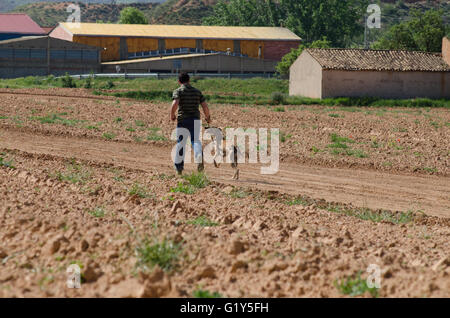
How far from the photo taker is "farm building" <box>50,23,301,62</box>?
71250 millimetres

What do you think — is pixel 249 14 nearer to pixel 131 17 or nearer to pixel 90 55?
pixel 131 17

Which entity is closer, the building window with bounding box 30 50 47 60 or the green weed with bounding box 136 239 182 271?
the green weed with bounding box 136 239 182 271

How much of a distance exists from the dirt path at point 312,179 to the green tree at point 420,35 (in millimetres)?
57900

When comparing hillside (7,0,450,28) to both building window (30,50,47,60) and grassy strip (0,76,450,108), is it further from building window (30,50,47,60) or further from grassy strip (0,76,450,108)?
grassy strip (0,76,450,108)

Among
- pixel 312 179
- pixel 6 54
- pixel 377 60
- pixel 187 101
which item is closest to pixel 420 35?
pixel 377 60

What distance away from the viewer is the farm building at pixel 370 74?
5238 centimetres

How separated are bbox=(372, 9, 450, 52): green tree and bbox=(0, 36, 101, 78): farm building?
107 feet

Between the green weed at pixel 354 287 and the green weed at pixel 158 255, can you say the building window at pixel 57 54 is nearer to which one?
the green weed at pixel 158 255

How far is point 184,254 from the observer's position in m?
6.50

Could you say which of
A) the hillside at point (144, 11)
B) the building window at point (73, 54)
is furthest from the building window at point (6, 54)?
the hillside at point (144, 11)

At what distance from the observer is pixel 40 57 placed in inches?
2562

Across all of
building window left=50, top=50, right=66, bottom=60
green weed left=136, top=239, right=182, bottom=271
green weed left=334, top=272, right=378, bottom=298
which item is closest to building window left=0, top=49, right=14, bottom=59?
building window left=50, top=50, right=66, bottom=60

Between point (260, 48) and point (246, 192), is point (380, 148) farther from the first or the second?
point (260, 48)
